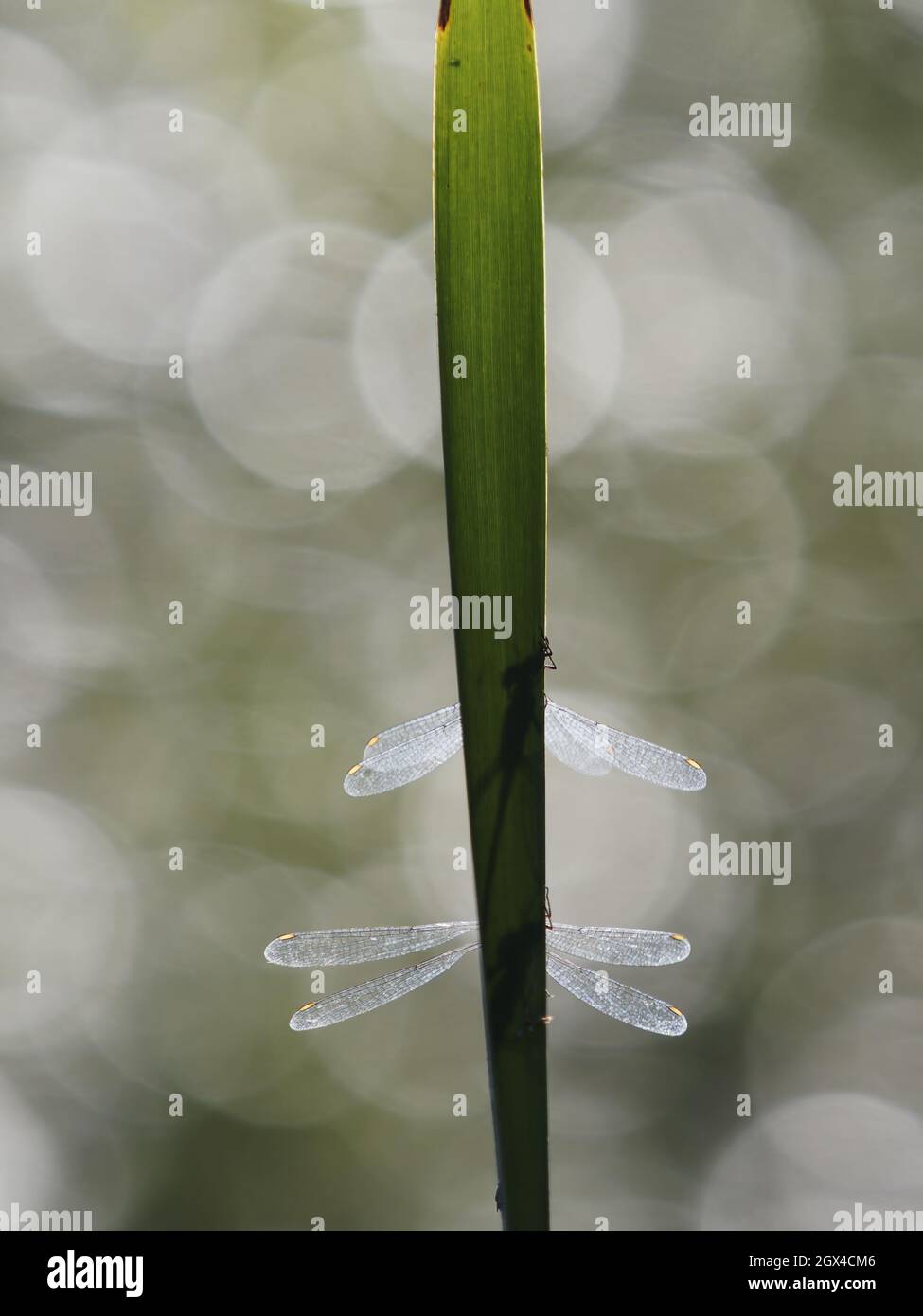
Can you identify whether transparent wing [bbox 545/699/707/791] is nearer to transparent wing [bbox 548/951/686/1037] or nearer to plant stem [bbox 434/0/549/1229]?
transparent wing [bbox 548/951/686/1037]

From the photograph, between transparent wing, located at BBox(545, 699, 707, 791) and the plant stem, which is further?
transparent wing, located at BBox(545, 699, 707, 791)

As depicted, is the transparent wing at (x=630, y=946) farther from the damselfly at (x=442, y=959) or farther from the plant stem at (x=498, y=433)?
the plant stem at (x=498, y=433)

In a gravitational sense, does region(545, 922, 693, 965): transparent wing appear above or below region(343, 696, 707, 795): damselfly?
below

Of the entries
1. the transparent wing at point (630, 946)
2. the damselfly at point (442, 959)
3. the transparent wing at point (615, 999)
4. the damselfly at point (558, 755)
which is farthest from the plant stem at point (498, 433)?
the transparent wing at point (630, 946)

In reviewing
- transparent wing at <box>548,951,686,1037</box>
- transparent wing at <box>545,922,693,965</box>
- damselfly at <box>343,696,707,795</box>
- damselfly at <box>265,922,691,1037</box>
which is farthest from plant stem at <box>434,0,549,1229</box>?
transparent wing at <box>545,922,693,965</box>

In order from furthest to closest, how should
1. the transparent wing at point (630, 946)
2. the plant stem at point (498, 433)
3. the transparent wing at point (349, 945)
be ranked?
the transparent wing at point (630, 946), the transparent wing at point (349, 945), the plant stem at point (498, 433)

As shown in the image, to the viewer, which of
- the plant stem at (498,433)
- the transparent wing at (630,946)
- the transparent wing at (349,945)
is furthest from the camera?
the transparent wing at (630,946)

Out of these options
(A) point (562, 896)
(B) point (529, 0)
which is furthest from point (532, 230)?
(A) point (562, 896)
